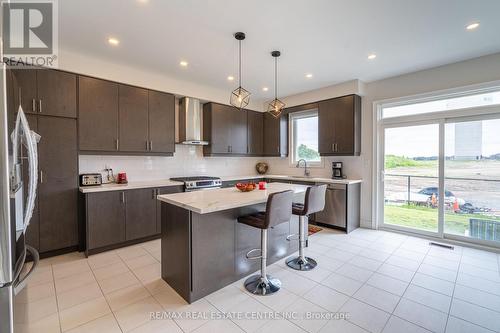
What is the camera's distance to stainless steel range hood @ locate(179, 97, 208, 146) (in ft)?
14.3

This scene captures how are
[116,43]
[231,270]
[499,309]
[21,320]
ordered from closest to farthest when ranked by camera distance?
[21,320] → [499,309] → [231,270] → [116,43]

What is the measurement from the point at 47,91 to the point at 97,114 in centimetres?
59

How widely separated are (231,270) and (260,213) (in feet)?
2.25

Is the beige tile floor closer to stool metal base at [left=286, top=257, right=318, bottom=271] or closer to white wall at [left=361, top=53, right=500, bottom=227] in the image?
stool metal base at [left=286, top=257, right=318, bottom=271]

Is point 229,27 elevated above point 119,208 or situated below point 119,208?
above

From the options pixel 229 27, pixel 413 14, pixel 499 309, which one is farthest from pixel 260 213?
pixel 413 14

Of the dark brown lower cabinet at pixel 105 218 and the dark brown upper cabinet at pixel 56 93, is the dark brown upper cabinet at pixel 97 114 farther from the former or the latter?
the dark brown lower cabinet at pixel 105 218

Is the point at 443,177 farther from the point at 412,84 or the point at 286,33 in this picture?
the point at 286,33

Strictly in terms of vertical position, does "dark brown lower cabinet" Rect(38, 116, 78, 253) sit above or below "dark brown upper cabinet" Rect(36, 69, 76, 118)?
below

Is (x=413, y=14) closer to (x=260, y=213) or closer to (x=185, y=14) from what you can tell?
(x=185, y=14)

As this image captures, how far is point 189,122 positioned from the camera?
14.4 ft

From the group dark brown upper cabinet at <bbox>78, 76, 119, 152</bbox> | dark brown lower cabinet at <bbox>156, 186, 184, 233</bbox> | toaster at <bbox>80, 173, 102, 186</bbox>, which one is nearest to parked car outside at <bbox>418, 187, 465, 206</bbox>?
dark brown lower cabinet at <bbox>156, 186, 184, 233</bbox>

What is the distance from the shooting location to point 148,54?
3.25 meters

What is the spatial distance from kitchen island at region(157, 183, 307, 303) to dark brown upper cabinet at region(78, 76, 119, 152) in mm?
1766
